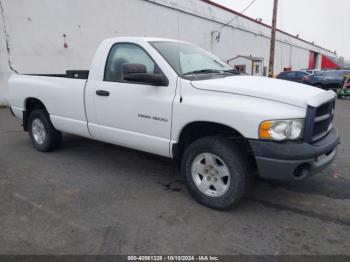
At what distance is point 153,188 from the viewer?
4141mm

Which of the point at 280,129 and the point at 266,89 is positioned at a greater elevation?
the point at 266,89

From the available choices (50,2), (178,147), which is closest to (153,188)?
(178,147)

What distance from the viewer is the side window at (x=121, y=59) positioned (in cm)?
405

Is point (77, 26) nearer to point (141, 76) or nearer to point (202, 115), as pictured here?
point (141, 76)

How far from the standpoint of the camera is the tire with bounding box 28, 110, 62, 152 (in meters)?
5.43

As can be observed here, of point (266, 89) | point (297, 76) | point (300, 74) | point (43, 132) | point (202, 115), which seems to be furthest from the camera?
point (297, 76)

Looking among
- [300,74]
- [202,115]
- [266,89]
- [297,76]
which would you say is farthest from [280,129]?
[297,76]

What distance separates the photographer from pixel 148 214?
11.3ft

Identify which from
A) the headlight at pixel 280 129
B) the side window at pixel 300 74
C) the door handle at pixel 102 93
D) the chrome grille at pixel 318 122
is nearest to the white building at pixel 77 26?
the door handle at pixel 102 93

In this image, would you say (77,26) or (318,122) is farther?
(77,26)

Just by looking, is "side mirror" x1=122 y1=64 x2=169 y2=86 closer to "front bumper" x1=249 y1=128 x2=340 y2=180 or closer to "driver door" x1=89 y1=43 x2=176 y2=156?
"driver door" x1=89 y1=43 x2=176 y2=156

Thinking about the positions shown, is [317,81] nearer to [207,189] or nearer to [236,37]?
[236,37]

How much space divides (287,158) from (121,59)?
253cm

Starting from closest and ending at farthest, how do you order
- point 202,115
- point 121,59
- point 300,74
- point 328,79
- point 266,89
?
point 266,89
point 202,115
point 121,59
point 328,79
point 300,74
